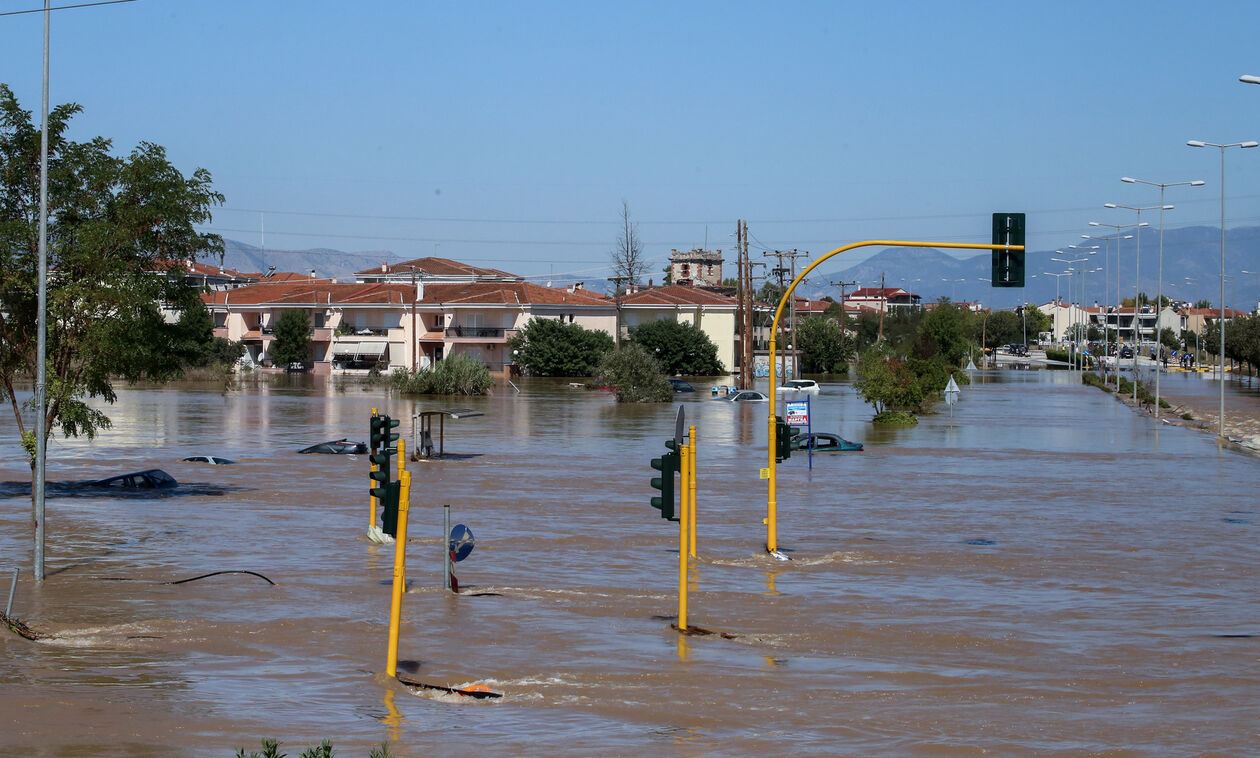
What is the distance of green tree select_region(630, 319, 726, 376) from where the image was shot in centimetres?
10394

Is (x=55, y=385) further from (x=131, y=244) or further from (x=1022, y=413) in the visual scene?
(x=1022, y=413)

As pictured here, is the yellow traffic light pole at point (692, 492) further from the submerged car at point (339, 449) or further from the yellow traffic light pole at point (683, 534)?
the submerged car at point (339, 449)

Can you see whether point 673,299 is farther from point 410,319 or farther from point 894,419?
point 894,419

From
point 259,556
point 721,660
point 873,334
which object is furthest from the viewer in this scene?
point 873,334

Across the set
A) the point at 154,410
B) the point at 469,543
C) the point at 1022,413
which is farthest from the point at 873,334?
the point at 469,543

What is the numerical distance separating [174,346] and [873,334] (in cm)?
12290

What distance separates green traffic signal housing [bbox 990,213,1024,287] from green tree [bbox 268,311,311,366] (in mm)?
94398

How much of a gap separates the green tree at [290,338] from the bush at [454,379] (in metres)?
32.6

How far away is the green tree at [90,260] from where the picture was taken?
23375 millimetres

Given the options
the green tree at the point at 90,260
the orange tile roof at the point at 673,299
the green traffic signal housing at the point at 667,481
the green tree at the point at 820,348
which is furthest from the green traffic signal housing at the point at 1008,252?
the green tree at the point at 820,348

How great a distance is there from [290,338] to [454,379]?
119 ft

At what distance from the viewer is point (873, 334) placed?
144000 mm

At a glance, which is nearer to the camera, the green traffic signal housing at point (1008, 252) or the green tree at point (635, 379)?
the green traffic signal housing at point (1008, 252)

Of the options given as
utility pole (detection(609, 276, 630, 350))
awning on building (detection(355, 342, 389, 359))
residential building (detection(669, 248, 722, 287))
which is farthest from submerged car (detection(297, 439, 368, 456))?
residential building (detection(669, 248, 722, 287))
